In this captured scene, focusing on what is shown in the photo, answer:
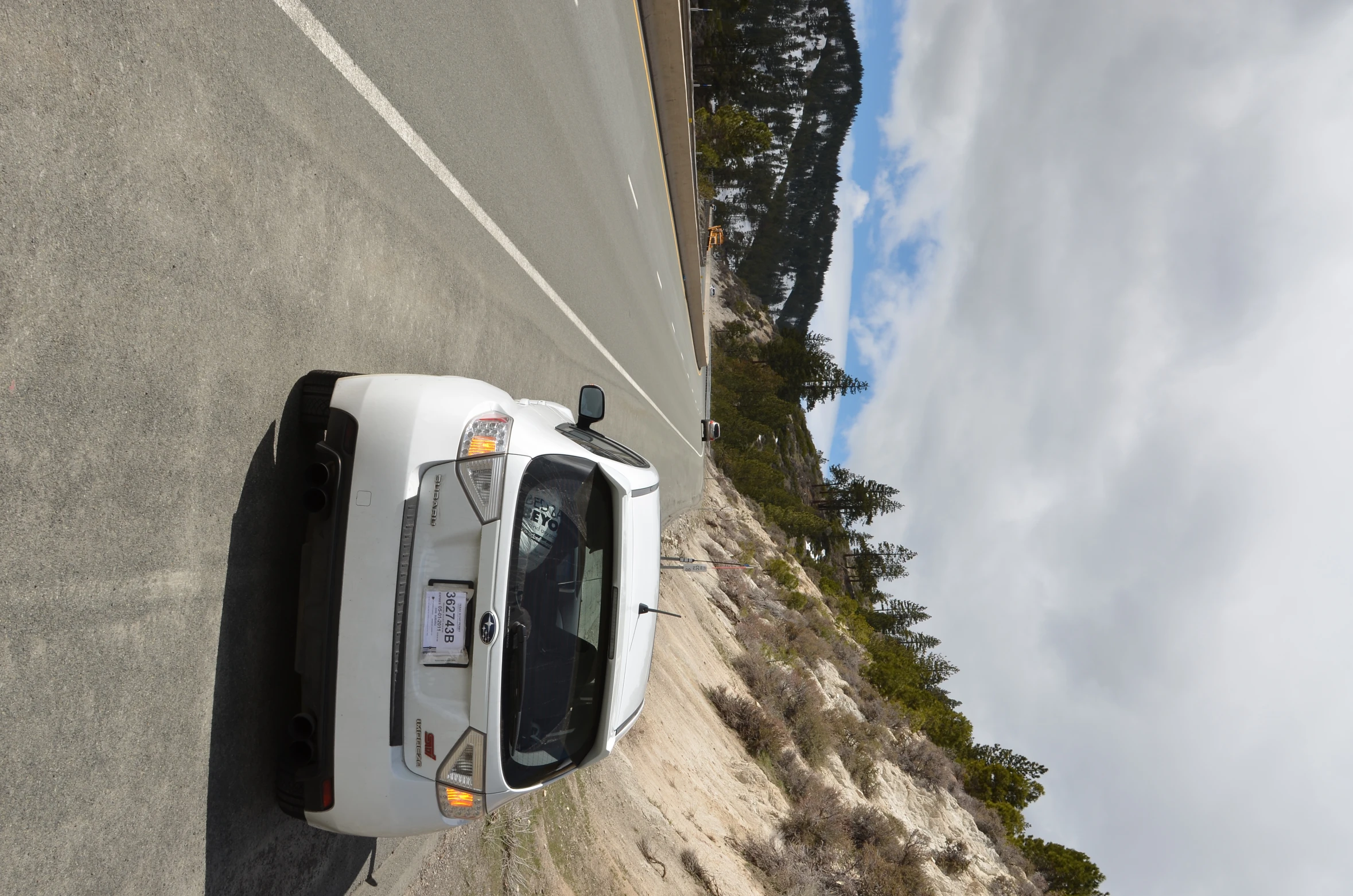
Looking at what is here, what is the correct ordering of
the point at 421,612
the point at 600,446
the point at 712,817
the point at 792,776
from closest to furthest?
the point at 421,612 → the point at 600,446 → the point at 712,817 → the point at 792,776

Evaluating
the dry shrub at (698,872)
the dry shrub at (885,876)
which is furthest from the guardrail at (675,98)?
the dry shrub at (885,876)

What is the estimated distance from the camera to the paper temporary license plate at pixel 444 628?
3566mm

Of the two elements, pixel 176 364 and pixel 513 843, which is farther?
pixel 513 843

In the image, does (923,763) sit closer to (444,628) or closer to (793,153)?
(444,628)

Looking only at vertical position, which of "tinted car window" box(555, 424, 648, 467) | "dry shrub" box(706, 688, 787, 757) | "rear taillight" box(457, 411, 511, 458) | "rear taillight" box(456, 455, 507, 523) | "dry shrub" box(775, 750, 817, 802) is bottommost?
"dry shrub" box(775, 750, 817, 802)

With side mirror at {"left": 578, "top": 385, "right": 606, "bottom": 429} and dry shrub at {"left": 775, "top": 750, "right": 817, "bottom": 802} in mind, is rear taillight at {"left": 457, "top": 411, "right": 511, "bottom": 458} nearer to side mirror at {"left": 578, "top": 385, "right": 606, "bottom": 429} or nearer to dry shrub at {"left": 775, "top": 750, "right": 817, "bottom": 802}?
side mirror at {"left": 578, "top": 385, "right": 606, "bottom": 429}

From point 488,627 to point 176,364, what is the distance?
1.70m

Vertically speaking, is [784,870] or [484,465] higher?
[484,465]

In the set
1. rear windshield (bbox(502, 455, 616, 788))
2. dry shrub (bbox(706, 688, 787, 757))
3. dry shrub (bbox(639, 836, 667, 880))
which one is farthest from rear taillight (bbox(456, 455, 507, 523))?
dry shrub (bbox(706, 688, 787, 757))

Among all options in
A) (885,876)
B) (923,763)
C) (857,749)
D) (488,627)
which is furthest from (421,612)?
(923,763)

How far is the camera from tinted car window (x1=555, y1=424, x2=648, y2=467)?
15.9 ft

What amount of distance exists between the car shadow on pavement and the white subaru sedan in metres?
0.20

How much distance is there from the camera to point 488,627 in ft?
11.7

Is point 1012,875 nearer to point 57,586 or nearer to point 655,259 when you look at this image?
point 655,259
